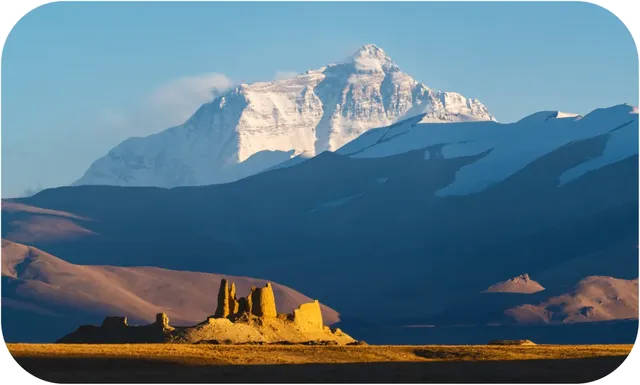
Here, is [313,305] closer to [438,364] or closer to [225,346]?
[225,346]

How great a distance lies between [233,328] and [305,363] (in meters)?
16.5

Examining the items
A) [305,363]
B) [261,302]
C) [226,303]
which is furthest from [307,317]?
[305,363]

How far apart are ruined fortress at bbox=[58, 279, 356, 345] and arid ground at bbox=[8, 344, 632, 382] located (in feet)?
19.9

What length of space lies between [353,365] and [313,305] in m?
25.6

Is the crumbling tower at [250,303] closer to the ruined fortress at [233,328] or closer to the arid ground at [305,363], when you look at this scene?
the ruined fortress at [233,328]

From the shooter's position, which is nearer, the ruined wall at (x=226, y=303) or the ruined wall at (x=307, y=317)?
the ruined wall at (x=307, y=317)

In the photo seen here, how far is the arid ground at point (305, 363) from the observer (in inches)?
2864

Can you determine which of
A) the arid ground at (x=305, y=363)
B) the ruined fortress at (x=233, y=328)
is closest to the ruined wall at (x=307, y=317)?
the ruined fortress at (x=233, y=328)

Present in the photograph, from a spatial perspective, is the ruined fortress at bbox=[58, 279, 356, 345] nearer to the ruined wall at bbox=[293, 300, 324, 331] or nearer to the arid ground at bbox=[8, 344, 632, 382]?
the ruined wall at bbox=[293, 300, 324, 331]

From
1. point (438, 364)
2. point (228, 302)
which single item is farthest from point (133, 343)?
point (438, 364)

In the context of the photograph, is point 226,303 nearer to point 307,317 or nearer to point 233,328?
point 233,328

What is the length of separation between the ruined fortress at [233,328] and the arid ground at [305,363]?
6.08 m

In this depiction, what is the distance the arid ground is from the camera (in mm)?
72750

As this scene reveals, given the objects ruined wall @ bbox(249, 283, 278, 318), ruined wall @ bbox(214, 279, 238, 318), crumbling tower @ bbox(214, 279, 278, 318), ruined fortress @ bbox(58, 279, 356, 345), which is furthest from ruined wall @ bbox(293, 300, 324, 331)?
ruined wall @ bbox(214, 279, 238, 318)
